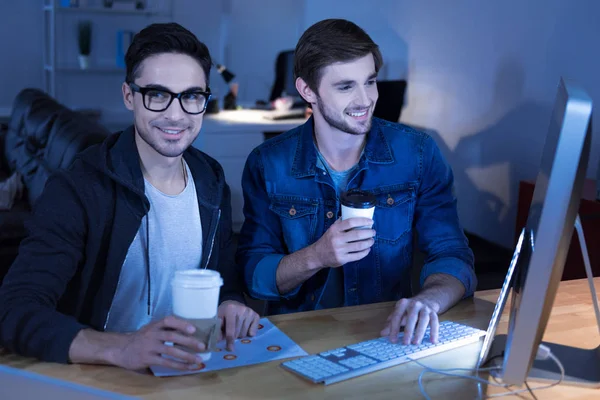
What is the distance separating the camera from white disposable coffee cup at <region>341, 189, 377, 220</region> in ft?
5.20

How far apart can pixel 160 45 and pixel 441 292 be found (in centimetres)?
86

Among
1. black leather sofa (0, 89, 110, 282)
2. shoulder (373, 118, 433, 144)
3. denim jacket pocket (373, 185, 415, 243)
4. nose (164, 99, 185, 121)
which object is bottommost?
black leather sofa (0, 89, 110, 282)

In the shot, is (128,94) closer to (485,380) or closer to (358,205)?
(358,205)

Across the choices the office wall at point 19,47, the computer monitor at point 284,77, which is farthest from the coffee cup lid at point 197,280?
the office wall at point 19,47

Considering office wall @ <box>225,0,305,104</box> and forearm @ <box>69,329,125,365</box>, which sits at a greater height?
office wall @ <box>225,0,305,104</box>

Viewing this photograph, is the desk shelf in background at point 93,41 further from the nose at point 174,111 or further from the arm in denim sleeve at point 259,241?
the nose at point 174,111

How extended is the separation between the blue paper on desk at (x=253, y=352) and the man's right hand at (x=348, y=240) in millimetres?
207

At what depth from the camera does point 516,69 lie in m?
4.57

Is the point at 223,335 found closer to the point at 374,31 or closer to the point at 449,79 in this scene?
the point at 449,79

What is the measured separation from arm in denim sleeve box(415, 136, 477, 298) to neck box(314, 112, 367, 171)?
188 millimetres

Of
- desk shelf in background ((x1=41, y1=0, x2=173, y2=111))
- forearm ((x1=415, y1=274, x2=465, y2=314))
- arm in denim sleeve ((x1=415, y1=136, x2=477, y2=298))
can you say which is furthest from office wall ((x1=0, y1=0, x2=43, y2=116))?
forearm ((x1=415, y1=274, x2=465, y2=314))

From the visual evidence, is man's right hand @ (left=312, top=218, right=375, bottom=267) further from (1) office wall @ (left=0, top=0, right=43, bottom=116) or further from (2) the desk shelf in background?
(1) office wall @ (left=0, top=0, right=43, bottom=116)

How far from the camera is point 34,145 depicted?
4.01 m

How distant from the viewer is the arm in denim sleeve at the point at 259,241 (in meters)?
1.93
